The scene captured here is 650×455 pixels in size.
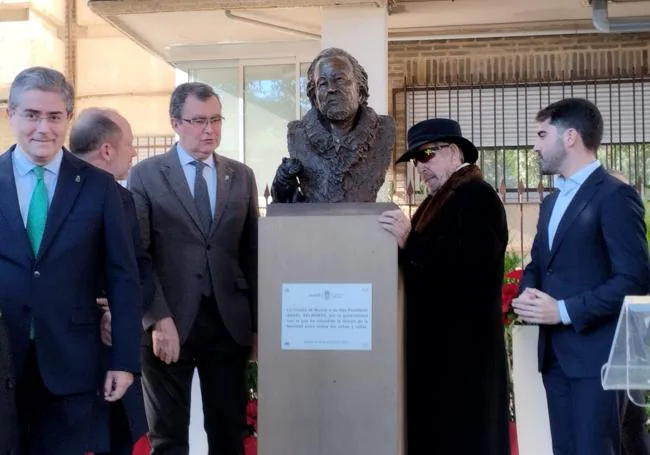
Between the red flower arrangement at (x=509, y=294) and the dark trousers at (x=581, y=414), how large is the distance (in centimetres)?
94

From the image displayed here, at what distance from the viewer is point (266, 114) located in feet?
38.7

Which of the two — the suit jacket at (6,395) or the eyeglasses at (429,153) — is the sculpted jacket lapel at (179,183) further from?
the suit jacket at (6,395)

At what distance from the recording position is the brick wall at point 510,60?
11.3 metres

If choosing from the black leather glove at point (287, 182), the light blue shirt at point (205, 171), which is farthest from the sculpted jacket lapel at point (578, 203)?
the light blue shirt at point (205, 171)

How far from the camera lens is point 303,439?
368 cm

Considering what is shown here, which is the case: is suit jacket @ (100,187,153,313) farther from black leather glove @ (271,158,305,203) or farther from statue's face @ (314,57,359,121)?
statue's face @ (314,57,359,121)

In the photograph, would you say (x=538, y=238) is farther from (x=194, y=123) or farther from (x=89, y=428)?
(x=89, y=428)

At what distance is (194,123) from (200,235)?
475 mm

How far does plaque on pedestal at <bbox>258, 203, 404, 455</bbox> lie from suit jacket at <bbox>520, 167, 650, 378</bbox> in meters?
0.70

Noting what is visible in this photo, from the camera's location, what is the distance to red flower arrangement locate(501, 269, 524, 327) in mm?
5043

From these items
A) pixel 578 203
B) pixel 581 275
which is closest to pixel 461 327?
pixel 581 275

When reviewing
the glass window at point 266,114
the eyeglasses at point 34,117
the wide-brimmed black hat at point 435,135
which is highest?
the glass window at point 266,114

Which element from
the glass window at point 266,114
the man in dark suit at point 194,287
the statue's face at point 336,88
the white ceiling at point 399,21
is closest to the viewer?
the statue's face at point 336,88

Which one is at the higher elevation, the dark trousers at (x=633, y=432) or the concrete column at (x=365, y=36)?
the concrete column at (x=365, y=36)
